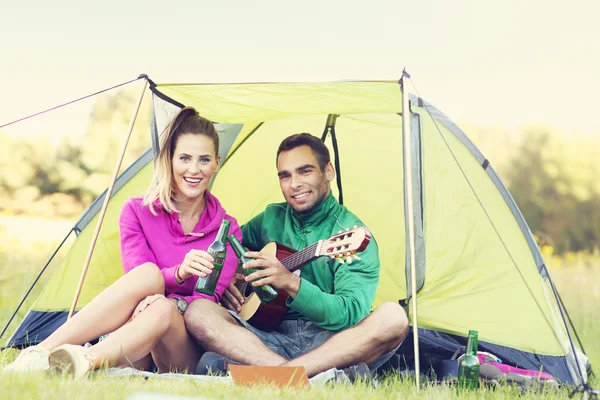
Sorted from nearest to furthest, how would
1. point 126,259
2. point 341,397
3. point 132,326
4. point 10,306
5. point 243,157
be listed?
1. point 341,397
2. point 132,326
3. point 126,259
4. point 243,157
5. point 10,306

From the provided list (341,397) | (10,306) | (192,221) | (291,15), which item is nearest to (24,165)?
(291,15)

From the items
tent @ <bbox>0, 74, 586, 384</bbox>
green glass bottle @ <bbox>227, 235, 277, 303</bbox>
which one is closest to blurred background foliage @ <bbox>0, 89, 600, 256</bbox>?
tent @ <bbox>0, 74, 586, 384</bbox>

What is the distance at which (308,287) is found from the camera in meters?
2.72

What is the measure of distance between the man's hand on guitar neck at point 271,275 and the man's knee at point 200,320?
7.7 inches

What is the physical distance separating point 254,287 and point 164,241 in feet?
1.56

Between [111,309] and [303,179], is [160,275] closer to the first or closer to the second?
[111,309]

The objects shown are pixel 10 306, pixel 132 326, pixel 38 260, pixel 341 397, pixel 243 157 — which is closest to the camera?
pixel 341 397

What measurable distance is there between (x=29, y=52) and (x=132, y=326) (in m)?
13.1

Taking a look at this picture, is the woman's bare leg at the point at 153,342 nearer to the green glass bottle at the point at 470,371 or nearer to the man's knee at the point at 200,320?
the man's knee at the point at 200,320

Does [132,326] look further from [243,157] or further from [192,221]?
[243,157]

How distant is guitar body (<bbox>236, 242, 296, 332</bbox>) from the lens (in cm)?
291

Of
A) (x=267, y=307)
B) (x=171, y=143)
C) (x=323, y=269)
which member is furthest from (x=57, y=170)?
(x=267, y=307)

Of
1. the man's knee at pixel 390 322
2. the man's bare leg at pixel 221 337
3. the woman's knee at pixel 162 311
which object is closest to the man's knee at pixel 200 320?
the man's bare leg at pixel 221 337

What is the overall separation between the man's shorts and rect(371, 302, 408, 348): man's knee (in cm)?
23
